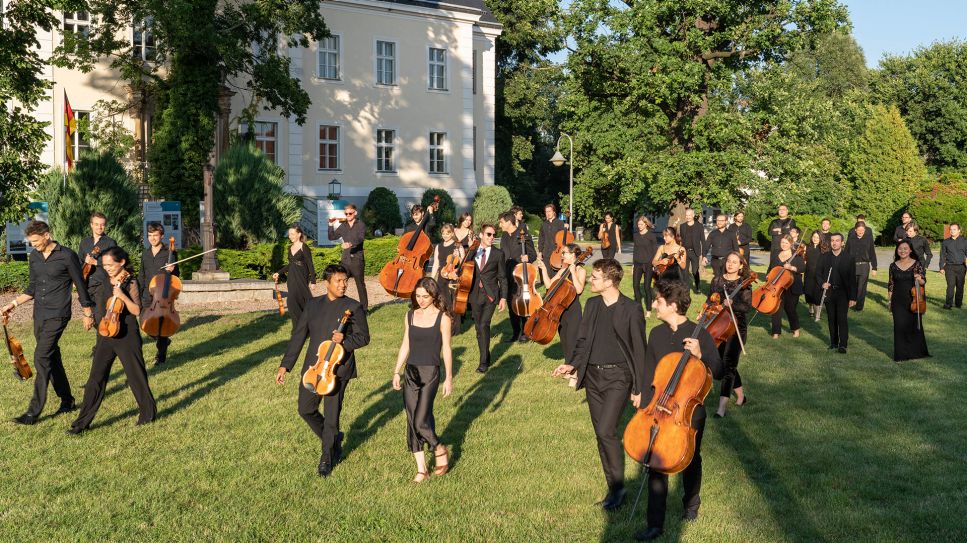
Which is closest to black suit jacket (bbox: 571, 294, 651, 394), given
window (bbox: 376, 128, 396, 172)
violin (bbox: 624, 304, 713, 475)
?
violin (bbox: 624, 304, 713, 475)

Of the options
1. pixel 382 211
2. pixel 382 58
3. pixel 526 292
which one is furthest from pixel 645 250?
pixel 382 58

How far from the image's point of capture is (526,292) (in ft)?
46.4

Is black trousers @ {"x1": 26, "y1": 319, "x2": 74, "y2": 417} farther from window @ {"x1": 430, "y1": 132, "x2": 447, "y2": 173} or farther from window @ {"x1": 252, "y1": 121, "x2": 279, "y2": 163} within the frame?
window @ {"x1": 430, "y1": 132, "x2": 447, "y2": 173}

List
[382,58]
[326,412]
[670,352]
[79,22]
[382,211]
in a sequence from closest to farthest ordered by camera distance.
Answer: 1. [670,352]
2. [326,412]
3. [79,22]
4. [382,211]
5. [382,58]

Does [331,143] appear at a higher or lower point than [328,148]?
higher

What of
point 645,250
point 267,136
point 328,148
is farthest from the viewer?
point 328,148

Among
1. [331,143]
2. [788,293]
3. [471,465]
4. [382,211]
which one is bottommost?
[471,465]

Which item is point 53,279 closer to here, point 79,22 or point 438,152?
point 79,22

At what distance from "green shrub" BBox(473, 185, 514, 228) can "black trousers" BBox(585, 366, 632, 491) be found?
3242 centimetres

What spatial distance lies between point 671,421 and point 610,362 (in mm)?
1330

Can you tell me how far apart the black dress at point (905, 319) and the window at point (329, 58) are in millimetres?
27374

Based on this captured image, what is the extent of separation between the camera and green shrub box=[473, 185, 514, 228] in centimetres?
4025

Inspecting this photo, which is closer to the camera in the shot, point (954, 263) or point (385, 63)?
point (954, 263)

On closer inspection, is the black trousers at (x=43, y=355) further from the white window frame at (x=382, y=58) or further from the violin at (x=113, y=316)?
the white window frame at (x=382, y=58)
